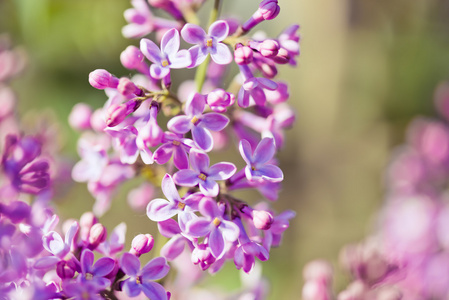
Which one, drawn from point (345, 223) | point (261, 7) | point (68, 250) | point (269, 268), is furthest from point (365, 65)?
point (68, 250)

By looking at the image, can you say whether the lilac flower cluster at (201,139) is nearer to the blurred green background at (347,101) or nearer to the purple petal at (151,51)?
the purple petal at (151,51)

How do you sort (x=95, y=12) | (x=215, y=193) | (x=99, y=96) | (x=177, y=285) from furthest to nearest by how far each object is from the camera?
(x=99, y=96) < (x=95, y=12) < (x=177, y=285) < (x=215, y=193)

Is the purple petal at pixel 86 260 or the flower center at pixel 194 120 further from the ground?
the flower center at pixel 194 120

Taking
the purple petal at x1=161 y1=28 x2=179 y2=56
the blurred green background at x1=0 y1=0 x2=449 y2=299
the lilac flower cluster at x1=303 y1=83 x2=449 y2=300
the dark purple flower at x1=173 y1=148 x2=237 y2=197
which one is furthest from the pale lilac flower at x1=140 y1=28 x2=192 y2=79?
the blurred green background at x1=0 y1=0 x2=449 y2=299

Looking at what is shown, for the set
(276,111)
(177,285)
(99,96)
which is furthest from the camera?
(99,96)

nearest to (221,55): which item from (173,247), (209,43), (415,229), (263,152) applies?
(209,43)

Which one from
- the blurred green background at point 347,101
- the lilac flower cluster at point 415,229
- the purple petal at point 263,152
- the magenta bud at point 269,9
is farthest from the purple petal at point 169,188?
the blurred green background at point 347,101

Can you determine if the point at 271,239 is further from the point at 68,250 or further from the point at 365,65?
the point at 365,65
